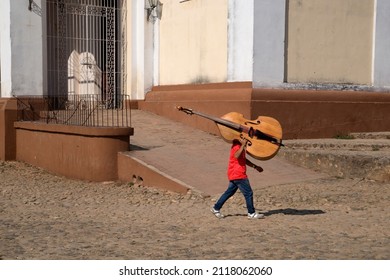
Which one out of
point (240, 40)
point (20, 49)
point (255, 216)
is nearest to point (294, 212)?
point (255, 216)

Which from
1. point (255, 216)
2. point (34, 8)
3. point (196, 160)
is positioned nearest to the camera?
point (255, 216)

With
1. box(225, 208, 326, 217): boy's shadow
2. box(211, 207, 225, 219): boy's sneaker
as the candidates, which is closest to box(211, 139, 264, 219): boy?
box(211, 207, 225, 219): boy's sneaker

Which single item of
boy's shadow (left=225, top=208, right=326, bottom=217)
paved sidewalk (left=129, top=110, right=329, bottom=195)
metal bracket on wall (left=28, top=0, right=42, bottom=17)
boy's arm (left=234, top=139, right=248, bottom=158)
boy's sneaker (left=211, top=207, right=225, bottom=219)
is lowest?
boy's shadow (left=225, top=208, right=326, bottom=217)

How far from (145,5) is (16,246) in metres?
10.4

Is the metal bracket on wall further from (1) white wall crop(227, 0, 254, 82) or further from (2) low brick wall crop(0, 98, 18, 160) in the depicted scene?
(1) white wall crop(227, 0, 254, 82)

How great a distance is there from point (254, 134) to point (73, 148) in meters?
5.02

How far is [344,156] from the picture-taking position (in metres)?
9.45

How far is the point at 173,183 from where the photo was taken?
27.8 ft

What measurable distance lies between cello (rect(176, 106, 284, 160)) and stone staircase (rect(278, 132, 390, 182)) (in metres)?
3.34

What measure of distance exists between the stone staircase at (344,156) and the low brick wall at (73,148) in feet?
10.2

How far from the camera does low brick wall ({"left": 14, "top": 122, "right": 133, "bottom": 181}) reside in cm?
980

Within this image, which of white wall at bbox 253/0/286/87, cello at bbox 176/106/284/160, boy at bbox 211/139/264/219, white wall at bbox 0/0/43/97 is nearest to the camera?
cello at bbox 176/106/284/160

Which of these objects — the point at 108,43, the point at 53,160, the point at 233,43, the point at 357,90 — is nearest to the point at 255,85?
the point at 233,43

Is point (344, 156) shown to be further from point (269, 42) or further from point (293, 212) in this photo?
point (269, 42)
